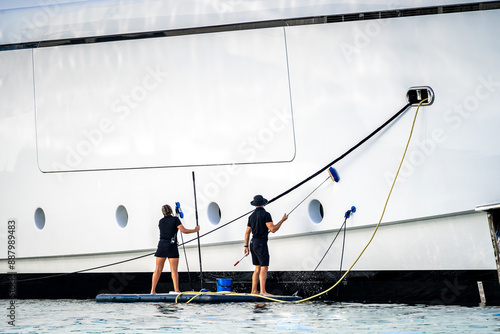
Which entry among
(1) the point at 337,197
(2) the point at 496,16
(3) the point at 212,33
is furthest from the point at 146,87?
(2) the point at 496,16

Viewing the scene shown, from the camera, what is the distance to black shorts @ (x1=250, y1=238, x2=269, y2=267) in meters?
9.62

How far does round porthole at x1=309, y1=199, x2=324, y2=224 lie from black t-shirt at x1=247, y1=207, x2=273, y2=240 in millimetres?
525

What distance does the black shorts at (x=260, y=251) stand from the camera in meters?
9.62

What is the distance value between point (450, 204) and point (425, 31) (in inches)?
81.8

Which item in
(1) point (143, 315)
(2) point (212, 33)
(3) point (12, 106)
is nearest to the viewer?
(1) point (143, 315)

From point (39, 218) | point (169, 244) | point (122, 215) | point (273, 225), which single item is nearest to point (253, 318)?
point (273, 225)

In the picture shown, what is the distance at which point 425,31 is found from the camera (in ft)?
30.1

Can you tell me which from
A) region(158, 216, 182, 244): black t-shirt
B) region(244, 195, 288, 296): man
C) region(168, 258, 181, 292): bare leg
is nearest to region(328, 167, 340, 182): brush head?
region(244, 195, 288, 296): man

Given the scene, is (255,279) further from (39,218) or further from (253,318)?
(39,218)

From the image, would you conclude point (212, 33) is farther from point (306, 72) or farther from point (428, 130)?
point (428, 130)

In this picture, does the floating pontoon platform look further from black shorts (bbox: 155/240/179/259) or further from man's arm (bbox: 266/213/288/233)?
→ man's arm (bbox: 266/213/288/233)

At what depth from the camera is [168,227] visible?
32.5ft

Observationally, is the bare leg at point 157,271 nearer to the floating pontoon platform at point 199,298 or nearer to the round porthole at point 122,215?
the floating pontoon platform at point 199,298

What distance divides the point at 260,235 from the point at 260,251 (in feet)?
0.67
